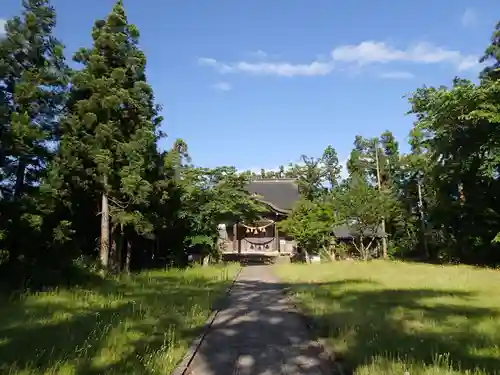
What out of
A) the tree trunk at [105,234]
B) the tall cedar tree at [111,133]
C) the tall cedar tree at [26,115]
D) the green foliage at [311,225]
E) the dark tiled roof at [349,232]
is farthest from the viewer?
the dark tiled roof at [349,232]

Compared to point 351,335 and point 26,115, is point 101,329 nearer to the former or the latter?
point 351,335

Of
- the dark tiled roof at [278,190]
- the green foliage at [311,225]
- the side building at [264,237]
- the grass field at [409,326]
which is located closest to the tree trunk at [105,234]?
the grass field at [409,326]

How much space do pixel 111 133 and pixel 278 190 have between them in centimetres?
2585

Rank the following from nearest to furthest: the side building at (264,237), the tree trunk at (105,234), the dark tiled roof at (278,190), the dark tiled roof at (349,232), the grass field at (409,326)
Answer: the grass field at (409,326) → the tree trunk at (105,234) → the dark tiled roof at (349,232) → the side building at (264,237) → the dark tiled roof at (278,190)

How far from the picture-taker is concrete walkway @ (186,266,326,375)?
5118 millimetres

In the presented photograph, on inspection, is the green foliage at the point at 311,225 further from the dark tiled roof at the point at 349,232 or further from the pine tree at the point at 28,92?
the pine tree at the point at 28,92

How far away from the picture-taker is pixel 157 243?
21.9 m

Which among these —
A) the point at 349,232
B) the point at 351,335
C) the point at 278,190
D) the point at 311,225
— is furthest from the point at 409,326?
the point at 278,190

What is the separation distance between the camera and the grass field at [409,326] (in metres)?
4.89

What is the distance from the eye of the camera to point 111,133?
15.9 m

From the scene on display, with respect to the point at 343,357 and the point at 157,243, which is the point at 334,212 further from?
the point at 343,357

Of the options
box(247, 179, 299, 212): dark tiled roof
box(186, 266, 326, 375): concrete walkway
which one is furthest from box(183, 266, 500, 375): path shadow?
box(247, 179, 299, 212): dark tiled roof

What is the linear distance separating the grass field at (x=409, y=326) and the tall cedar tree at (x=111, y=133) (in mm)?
7325

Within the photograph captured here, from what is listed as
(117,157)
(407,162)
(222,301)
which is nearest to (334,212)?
(407,162)
